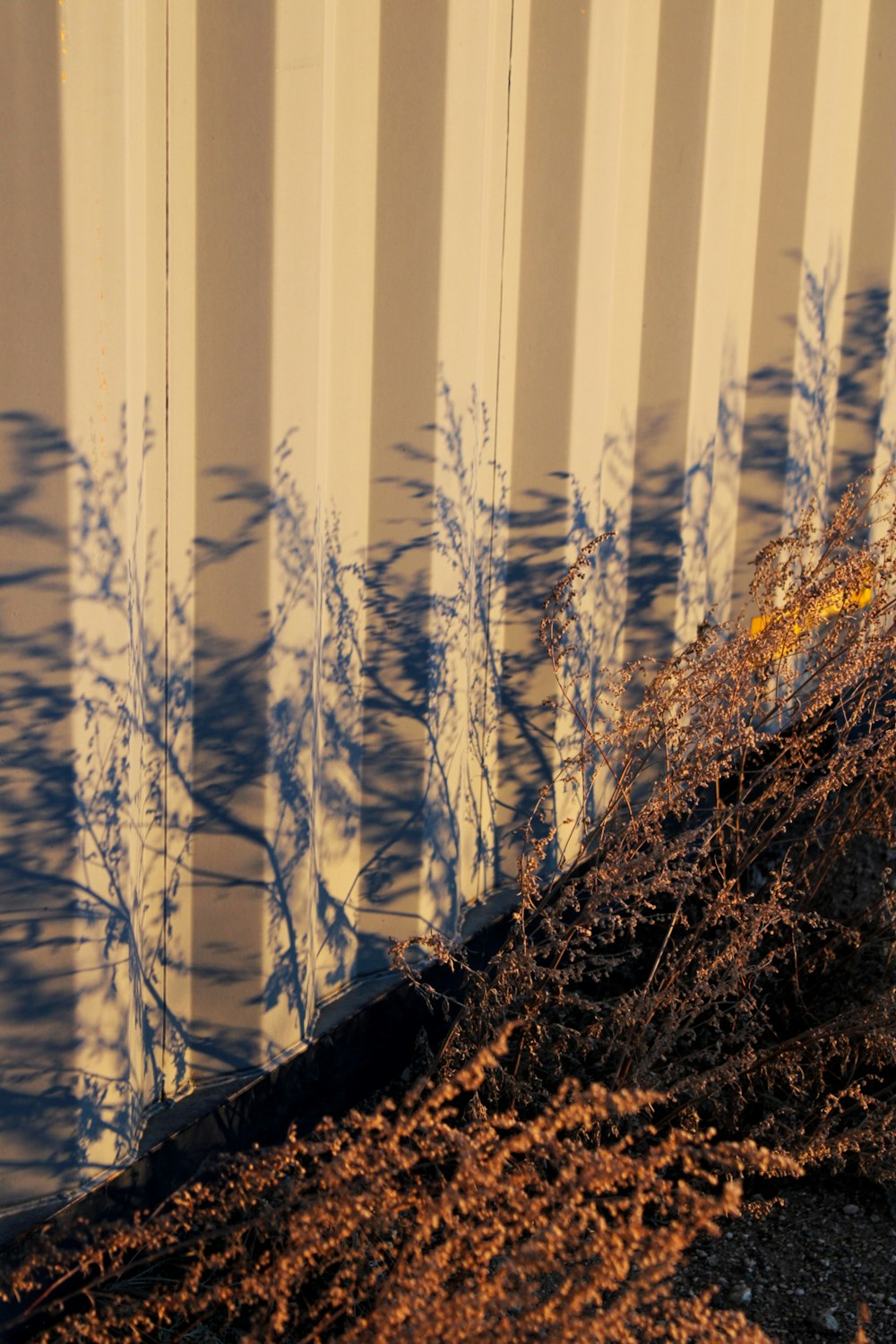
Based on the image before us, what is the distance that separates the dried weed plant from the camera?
183 centimetres

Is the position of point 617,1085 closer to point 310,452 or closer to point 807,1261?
point 807,1261

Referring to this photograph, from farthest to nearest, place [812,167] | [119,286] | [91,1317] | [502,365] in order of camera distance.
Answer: [812,167] < [502,365] < [119,286] < [91,1317]

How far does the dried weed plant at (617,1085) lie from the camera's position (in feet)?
6.00

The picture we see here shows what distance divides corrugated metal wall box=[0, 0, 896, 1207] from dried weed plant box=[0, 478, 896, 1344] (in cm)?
31

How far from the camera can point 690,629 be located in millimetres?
4633

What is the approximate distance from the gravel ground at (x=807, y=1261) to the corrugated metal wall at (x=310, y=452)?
1.10 m

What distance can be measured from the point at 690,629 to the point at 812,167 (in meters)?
1.74

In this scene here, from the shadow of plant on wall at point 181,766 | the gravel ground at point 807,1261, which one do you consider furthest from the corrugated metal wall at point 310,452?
the gravel ground at point 807,1261

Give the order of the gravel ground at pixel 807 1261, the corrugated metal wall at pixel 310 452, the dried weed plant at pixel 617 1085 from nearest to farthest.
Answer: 1. the dried weed plant at pixel 617 1085
2. the corrugated metal wall at pixel 310 452
3. the gravel ground at pixel 807 1261

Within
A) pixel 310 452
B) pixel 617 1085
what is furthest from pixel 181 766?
pixel 617 1085

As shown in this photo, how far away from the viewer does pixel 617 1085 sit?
309cm

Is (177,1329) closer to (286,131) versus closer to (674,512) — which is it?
(286,131)

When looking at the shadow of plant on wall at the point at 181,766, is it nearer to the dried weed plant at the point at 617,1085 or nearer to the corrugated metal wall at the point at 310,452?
the corrugated metal wall at the point at 310,452

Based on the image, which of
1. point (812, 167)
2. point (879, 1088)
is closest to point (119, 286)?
point (879, 1088)
